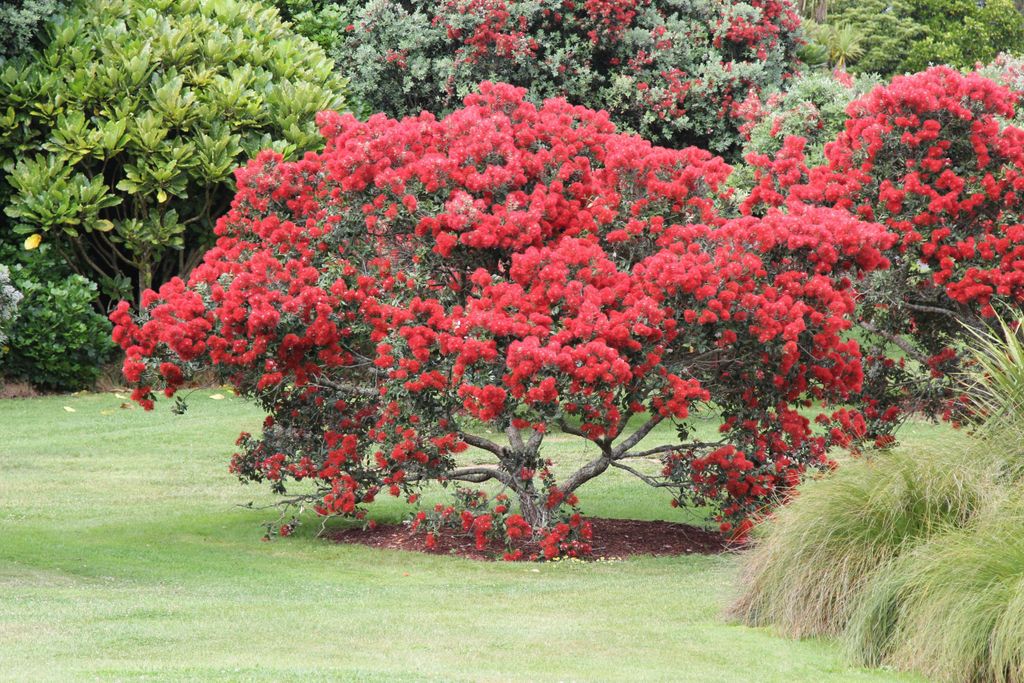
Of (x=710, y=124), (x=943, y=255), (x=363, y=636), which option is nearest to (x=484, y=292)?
(x=363, y=636)

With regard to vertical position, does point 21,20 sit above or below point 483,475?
above

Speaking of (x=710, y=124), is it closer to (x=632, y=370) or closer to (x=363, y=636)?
(x=632, y=370)

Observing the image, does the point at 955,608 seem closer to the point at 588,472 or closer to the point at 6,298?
the point at 588,472

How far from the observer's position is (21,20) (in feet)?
61.1

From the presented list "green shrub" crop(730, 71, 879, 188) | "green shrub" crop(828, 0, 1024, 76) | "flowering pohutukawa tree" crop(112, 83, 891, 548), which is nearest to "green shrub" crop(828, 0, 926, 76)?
"green shrub" crop(828, 0, 1024, 76)

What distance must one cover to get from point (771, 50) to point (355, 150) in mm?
13204

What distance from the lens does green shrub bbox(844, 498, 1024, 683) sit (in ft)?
22.8

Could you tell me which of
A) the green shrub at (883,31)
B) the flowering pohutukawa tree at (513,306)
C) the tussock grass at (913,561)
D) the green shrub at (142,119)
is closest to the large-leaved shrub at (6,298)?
the green shrub at (142,119)

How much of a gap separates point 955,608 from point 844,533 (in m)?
1.05

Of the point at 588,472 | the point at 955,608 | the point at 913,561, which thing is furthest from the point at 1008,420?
the point at 588,472

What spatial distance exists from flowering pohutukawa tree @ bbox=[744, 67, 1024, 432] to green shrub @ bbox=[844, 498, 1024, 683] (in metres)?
4.49

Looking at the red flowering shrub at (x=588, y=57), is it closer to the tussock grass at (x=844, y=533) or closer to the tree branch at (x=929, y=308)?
the tree branch at (x=929, y=308)

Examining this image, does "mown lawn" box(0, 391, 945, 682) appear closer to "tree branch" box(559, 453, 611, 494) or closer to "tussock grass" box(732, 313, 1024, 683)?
"tussock grass" box(732, 313, 1024, 683)

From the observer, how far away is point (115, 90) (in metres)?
19.2
